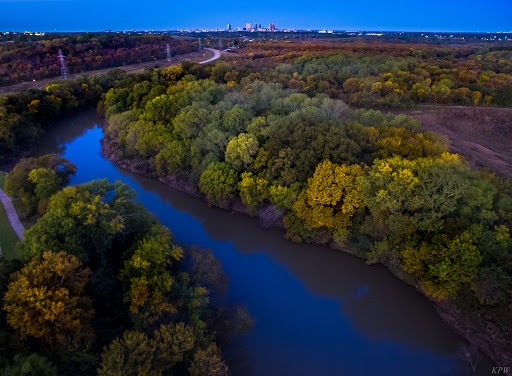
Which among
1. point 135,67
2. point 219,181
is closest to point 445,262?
point 219,181

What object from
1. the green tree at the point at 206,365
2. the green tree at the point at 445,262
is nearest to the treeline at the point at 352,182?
the green tree at the point at 445,262

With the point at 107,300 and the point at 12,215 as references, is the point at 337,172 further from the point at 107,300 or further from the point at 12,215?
the point at 12,215

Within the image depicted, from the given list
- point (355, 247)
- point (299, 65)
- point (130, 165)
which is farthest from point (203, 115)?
point (299, 65)

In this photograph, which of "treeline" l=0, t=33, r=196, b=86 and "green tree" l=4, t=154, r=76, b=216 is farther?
"treeline" l=0, t=33, r=196, b=86

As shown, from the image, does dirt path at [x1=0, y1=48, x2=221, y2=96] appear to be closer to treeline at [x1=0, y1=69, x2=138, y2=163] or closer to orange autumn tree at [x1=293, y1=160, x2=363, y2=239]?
treeline at [x1=0, y1=69, x2=138, y2=163]

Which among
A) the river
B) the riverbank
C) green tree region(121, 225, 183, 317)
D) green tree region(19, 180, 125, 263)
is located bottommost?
the river

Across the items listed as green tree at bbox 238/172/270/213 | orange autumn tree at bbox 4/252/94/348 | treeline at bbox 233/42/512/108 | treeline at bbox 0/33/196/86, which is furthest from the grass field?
treeline at bbox 0/33/196/86

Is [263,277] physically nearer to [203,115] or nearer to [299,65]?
[203,115]
